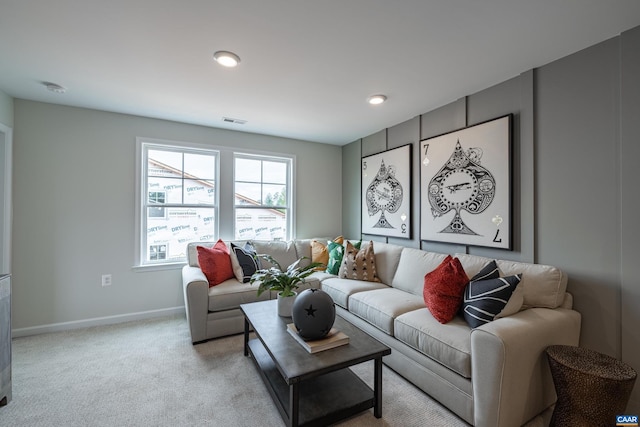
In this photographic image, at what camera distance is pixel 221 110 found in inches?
122

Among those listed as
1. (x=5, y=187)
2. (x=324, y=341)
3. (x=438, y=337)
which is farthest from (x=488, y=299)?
(x=5, y=187)

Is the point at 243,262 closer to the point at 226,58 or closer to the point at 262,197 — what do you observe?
the point at 262,197

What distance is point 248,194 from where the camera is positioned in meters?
4.00

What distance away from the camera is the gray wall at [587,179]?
1.75m

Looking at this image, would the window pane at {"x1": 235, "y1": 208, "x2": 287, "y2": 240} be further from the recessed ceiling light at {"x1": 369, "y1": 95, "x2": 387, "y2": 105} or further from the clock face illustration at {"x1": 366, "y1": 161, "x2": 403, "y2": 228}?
the recessed ceiling light at {"x1": 369, "y1": 95, "x2": 387, "y2": 105}

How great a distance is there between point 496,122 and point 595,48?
710 mm

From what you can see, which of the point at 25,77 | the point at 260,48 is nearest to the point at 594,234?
the point at 260,48

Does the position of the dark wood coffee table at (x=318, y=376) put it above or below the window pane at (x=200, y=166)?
below

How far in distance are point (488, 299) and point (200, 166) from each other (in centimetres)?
352

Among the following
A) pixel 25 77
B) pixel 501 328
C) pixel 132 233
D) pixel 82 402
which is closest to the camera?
pixel 501 328

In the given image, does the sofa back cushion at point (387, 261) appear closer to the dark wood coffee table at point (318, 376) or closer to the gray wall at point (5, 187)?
the dark wood coffee table at point (318, 376)

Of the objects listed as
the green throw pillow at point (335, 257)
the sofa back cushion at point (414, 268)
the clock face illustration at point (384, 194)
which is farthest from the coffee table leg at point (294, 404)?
the clock face illustration at point (384, 194)

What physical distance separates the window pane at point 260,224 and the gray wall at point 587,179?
287cm

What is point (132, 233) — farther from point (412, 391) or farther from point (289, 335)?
point (412, 391)
